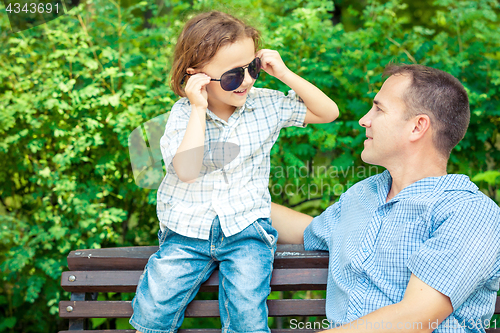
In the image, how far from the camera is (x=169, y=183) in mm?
2162

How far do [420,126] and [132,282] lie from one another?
5.31 feet

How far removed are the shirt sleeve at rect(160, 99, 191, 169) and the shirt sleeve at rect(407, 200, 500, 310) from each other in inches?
44.2

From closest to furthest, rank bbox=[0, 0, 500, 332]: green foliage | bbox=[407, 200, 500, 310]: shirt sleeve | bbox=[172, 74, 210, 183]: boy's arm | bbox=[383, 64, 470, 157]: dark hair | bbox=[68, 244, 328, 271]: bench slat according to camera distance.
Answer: bbox=[407, 200, 500, 310]: shirt sleeve → bbox=[172, 74, 210, 183]: boy's arm → bbox=[383, 64, 470, 157]: dark hair → bbox=[68, 244, 328, 271]: bench slat → bbox=[0, 0, 500, 332]: green foliage

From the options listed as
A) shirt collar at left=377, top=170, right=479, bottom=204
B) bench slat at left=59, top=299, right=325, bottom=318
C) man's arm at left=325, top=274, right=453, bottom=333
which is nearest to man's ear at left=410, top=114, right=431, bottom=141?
shirt collar at left=377, top=170, right=479, bottom=204

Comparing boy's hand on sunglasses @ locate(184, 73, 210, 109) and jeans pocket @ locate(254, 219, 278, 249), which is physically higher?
boy's hand on sunglasses @ locate(184, 73, 210, 109)

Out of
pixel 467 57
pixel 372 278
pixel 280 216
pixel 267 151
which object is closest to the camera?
pixel 372 278

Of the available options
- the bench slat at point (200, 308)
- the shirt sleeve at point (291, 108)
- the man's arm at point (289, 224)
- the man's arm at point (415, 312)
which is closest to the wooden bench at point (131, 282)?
the bench slat at point (200, 308)

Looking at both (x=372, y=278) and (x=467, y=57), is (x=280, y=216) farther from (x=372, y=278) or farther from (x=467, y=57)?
(x=467, y=57)

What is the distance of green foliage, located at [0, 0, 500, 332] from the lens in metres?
3.19

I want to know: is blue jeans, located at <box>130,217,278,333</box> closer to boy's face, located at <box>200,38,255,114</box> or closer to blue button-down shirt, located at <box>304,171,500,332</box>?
blue button-down shirt, located at <box>304,171,500,332</box>

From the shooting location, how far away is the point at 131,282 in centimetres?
231

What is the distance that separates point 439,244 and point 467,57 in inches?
79.6

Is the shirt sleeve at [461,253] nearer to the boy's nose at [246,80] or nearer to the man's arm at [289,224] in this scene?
the man's arm at [289,224]

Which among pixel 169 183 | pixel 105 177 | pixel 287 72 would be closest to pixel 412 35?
pixel 287 72
